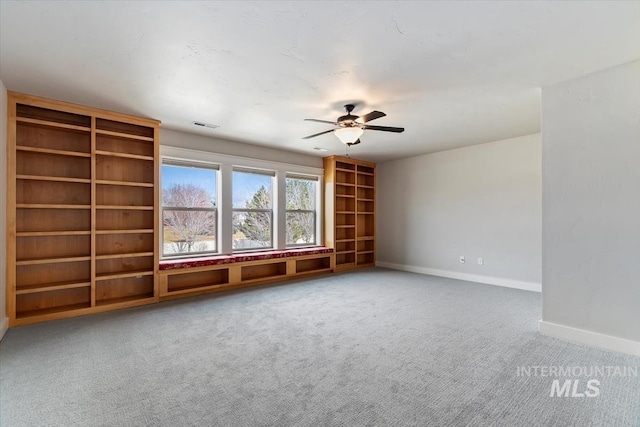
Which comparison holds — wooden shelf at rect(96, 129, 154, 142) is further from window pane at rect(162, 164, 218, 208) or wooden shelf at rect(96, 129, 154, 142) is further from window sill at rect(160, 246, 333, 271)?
window sill at rect(160, 246, 333, 271)

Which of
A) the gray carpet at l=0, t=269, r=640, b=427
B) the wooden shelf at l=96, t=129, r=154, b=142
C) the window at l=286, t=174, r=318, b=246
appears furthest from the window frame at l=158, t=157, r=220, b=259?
the window at l=286, t=174, r=318, b=246

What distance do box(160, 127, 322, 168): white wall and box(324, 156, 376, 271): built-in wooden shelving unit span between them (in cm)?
57

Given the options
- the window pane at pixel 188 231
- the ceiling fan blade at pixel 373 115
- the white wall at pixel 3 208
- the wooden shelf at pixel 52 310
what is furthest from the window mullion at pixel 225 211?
the ceiling fan blade at pixel 373 115

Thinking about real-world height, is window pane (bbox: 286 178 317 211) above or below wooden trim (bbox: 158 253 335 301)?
above

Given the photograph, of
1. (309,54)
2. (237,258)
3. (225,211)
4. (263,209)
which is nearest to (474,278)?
(263,209)

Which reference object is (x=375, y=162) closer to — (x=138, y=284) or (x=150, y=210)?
(x=150, y=210)

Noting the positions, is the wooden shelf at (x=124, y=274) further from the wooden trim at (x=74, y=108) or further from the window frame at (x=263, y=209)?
the wooden trim at (x=74, y=108)

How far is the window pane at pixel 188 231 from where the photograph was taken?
15.2ft

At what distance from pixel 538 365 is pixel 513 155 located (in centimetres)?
381

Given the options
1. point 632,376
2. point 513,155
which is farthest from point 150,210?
point 513,155

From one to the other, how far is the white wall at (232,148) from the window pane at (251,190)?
1.24 ft

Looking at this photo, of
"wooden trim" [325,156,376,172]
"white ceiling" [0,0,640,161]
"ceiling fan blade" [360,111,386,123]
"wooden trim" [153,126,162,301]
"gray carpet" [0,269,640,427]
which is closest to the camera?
"gray carpet" [0,269,640,427]

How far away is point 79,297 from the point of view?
3.80m

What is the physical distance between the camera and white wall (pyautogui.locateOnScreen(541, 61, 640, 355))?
2598 millimetres
